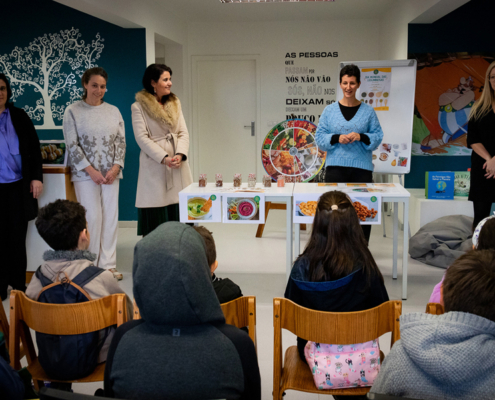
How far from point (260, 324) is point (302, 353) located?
4.20 ft

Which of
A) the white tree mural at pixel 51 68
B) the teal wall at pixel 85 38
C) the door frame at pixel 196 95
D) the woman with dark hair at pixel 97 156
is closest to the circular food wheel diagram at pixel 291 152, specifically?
the woman with dark hair at pixel 97 156

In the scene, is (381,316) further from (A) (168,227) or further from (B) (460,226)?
(B) (460,226)

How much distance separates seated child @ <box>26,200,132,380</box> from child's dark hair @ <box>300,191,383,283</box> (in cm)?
75

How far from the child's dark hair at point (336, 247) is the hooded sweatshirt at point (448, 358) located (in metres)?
0.67

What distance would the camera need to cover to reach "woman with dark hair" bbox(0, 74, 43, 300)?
139 inches

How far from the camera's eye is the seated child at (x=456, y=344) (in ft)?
3.77

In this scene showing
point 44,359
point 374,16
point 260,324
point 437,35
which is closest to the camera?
point 44,359

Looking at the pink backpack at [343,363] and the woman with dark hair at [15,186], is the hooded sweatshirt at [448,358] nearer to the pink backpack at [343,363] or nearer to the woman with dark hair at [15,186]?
the pink backpack at [343,363]

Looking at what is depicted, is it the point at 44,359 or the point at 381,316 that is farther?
the point at 44,359

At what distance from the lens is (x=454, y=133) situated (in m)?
5.86

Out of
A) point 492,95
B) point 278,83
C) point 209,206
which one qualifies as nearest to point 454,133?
point 492,95

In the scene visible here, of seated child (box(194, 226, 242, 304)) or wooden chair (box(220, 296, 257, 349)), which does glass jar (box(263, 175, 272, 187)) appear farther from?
wooden chair (box(220, 296, 257, 349))

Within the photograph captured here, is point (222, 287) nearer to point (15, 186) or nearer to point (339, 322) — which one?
point (339, 322)

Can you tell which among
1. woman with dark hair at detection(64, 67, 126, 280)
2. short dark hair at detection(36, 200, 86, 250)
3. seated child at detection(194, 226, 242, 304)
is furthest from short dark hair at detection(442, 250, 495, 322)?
woman with dark hair at detection(64, 67, 126, 280)
